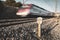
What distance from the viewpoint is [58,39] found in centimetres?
1072

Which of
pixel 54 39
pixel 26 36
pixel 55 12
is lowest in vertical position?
pixel 55 12

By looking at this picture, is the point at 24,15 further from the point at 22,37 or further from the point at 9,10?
the point at 22,37

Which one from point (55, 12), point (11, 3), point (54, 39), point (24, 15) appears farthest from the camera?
point (55, 12)

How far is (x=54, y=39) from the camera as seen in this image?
10.4 m

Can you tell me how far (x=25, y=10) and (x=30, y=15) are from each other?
1.10 m

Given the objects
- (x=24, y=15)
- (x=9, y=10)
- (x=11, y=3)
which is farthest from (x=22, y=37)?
(x=11, y=3)

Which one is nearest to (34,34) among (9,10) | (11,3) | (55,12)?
(9,10)

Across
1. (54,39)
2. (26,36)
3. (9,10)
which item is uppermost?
(26,36)

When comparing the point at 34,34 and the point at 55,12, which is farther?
the point at 55,12

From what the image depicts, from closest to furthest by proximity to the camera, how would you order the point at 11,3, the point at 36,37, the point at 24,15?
the point at 36,37 → the point at 24,15 → the point at 11,3

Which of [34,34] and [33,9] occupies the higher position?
[34,34]

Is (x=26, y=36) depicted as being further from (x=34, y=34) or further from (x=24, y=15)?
(x=24, y=15)

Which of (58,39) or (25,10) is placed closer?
(58,39)

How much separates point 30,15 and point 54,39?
1956 centimetres
